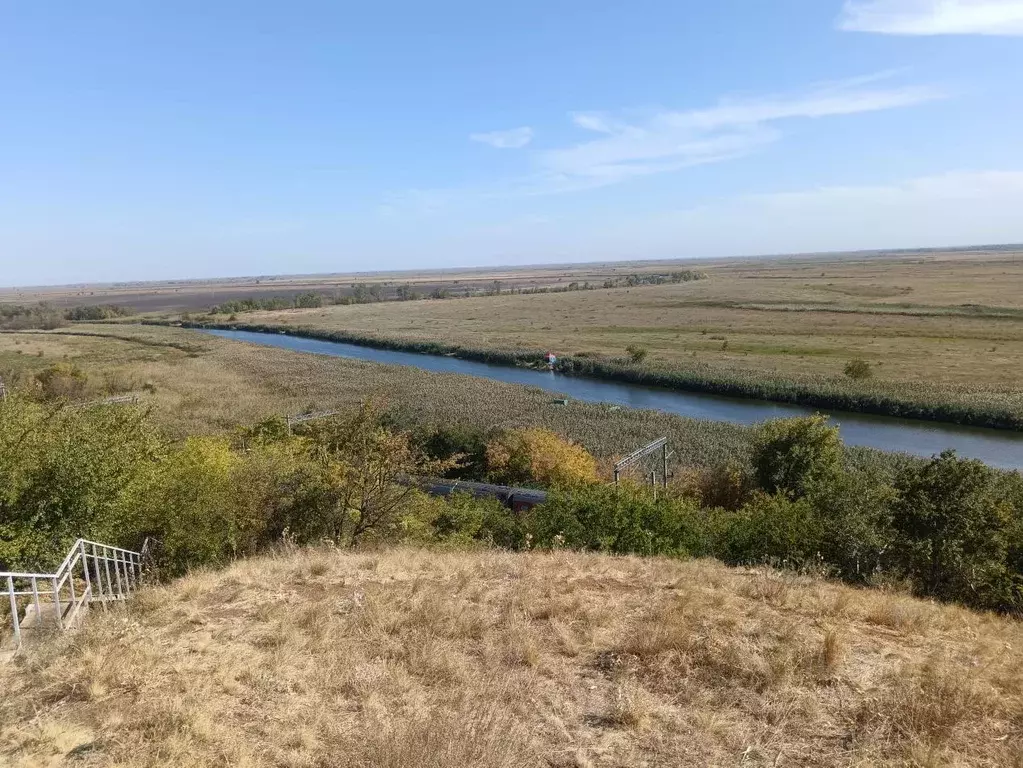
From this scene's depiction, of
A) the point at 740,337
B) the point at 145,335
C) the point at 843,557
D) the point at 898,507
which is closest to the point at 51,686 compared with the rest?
the point at 843,557

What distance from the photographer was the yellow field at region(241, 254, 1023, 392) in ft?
191

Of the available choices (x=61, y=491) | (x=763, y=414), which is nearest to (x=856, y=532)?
(x=61, y=491)

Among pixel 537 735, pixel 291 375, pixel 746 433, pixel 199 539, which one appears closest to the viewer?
pixel 537 735

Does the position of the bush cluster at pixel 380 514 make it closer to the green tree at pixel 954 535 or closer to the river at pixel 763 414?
the green tree at pixel 954 535

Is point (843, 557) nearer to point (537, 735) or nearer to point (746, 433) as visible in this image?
point (537, 735)

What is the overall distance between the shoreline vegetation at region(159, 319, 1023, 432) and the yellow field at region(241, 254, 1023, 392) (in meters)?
3.64

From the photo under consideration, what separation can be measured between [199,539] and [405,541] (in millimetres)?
4312

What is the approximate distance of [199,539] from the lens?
12820mm

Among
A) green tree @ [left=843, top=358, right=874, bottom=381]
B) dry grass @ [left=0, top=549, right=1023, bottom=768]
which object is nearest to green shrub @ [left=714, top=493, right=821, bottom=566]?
dry grass @ [left=0, top=549, right=1023, bottom=768]

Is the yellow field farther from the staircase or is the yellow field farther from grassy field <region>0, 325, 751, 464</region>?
the staircase

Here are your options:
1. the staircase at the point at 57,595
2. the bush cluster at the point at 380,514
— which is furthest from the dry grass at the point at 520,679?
the bush cluster at the point at 380,514

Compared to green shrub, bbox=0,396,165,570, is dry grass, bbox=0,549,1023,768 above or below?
below

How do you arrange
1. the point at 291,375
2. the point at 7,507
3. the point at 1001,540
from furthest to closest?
the point at 291,375
the point at 1001,540
the point at 7,507

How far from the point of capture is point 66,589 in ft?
34.0
